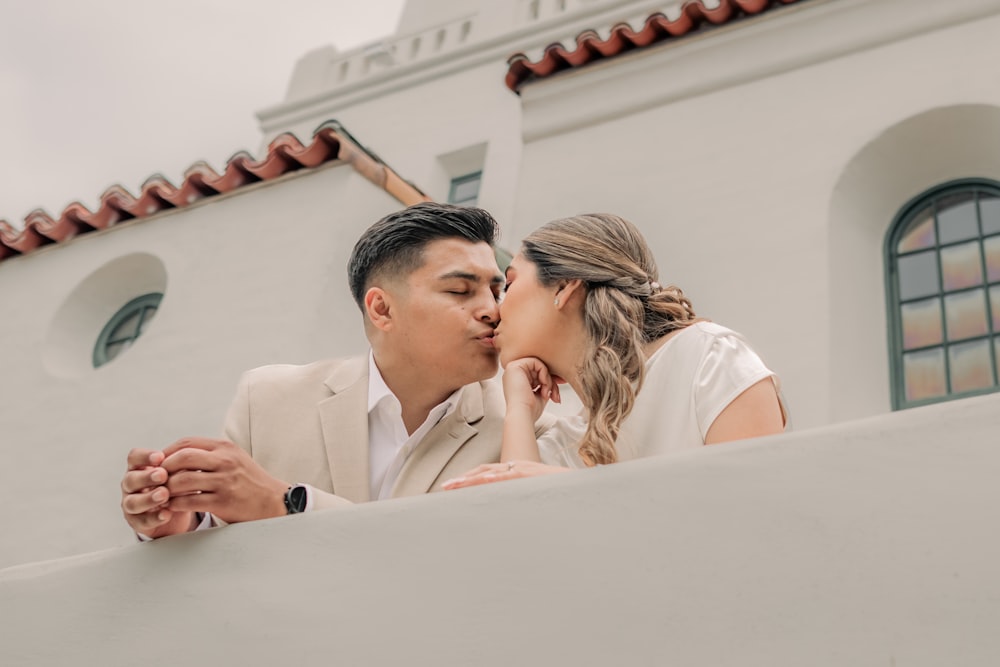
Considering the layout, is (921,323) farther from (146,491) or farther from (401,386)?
(146,491)

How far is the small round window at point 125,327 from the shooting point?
895 cm

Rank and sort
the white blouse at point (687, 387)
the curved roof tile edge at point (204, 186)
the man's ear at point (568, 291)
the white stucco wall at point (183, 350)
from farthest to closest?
the curved roof tile edge at point (204, 186) → the white stucco wall at point (183, 350) → the man's ear at point (568, 291) → the white blouse at point (687, 387)

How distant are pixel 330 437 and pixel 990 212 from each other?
4.75 meters

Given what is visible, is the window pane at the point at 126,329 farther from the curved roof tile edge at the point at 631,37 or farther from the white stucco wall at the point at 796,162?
the curved roof tile edge at the point at 631,37

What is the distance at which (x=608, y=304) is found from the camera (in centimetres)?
321

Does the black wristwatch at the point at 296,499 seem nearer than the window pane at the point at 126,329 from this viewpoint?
Yes

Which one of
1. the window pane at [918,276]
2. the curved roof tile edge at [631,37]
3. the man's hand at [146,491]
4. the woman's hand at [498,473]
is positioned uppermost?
the curved roof tile edge at [631,37]

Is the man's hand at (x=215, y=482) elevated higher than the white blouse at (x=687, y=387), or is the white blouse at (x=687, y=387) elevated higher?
the white blouse at (x=687, y=387)

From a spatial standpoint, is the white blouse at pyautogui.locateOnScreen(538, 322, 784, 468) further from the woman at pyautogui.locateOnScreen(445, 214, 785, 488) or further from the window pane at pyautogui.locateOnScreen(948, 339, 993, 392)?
the window pane at pyautogui.locateOnScreen(948, 339, 993, 392)

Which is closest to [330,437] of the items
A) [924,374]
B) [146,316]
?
[924,374]

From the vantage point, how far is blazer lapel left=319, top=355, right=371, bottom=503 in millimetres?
3424

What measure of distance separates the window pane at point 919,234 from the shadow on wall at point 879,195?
0.40 feet

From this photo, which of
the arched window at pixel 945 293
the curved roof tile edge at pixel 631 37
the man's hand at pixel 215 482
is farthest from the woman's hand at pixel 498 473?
the curved roof tile edge at pixel 631 37

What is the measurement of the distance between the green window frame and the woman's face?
701cm
